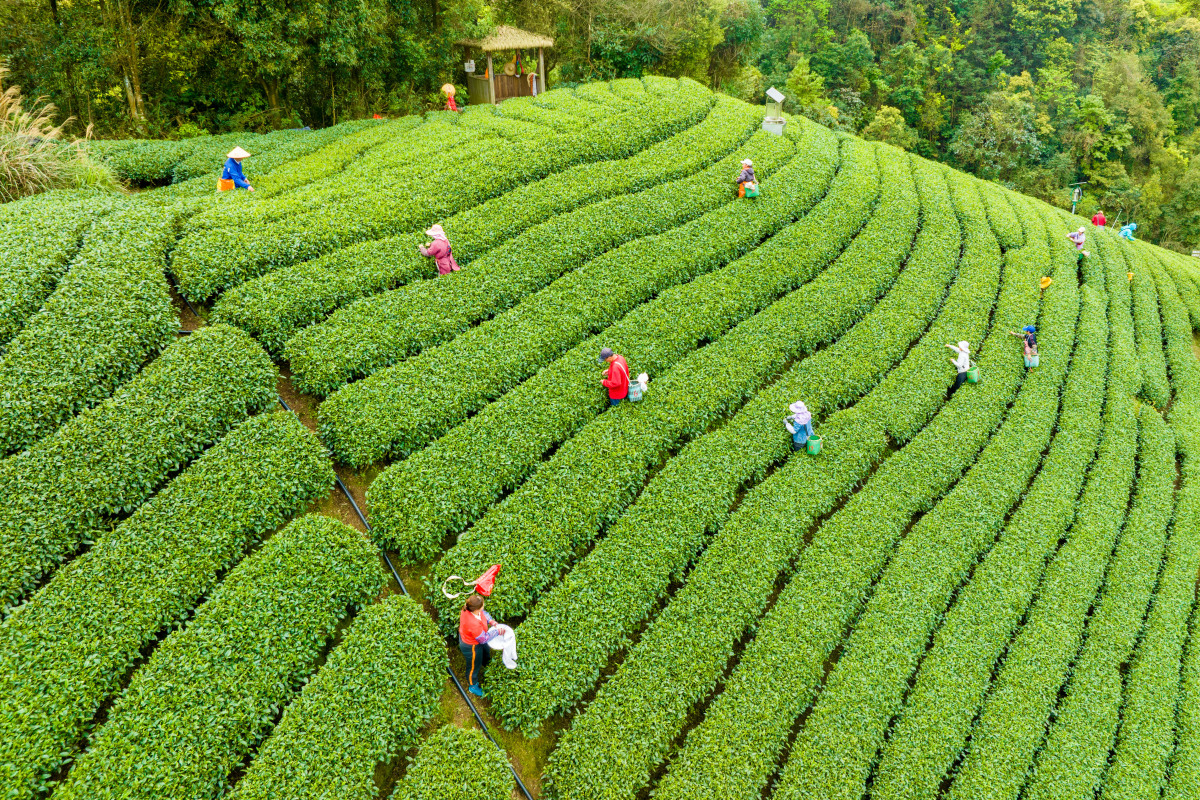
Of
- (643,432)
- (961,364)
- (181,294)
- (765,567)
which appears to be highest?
(181,294)

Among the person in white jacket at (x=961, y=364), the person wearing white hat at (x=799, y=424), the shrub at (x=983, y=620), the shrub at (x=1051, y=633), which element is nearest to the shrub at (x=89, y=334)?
the person wearing white hat at (x=799, y=424)

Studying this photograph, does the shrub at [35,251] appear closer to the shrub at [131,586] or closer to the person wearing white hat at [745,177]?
the shrub at [131,586]

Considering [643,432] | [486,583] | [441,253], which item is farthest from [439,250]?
[486,583]

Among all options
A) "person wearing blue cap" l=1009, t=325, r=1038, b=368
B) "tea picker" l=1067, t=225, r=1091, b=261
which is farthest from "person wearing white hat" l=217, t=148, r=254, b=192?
"tea picker" l=1067, t=225, r=1091, b=261

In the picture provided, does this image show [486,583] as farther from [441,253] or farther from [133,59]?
[133,59]

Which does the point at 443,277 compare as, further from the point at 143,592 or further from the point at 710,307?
the point at 143,592

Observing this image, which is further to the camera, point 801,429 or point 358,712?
point 801,429

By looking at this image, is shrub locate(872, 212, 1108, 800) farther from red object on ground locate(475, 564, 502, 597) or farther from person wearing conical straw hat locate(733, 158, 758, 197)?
person wearing conical straw hat locate(733, 158, 758, 197)
